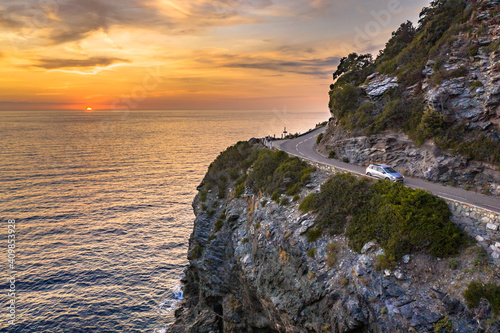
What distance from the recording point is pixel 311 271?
19766 millimetres

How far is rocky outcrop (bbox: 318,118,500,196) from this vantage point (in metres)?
24.8

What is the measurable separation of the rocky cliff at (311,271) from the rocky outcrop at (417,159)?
8423 mm

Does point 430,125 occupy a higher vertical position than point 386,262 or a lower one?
higher

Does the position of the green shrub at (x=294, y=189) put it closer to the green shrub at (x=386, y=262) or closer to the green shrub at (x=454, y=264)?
the green shrub at (x=386, y=262)

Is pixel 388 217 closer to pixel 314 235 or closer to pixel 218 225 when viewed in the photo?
pixel 314 235

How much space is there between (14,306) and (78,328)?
9013mm

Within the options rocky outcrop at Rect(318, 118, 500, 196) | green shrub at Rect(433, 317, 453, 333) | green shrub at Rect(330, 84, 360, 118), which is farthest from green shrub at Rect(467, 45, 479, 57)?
green shrub at Rect(433, 317, 453, 333)

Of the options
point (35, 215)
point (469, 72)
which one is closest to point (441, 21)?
point (469, 72)

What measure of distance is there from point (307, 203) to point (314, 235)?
149 inches

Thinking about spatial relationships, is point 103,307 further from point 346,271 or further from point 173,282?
point 346,271

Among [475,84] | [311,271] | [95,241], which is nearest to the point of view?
[311,271]

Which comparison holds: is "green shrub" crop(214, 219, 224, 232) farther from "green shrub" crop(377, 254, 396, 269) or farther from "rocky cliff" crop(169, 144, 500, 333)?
"green shrub" crop(377, 254, 396, 269)

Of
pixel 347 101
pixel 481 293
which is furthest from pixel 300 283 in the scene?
pixel 347 101

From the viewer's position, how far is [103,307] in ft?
116
